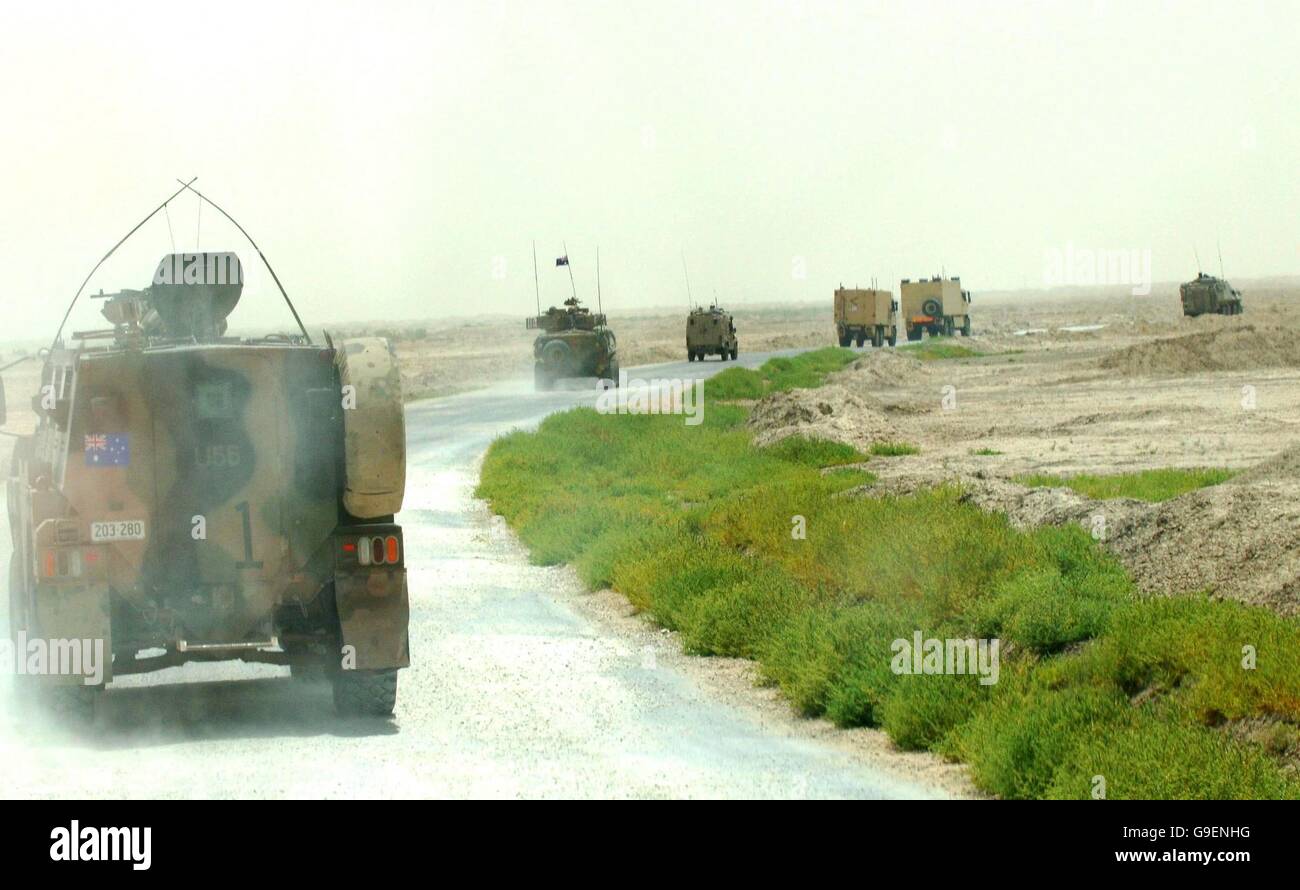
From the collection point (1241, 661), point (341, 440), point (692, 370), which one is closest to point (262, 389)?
point (341, 440)

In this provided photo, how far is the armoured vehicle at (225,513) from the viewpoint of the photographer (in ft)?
32.4

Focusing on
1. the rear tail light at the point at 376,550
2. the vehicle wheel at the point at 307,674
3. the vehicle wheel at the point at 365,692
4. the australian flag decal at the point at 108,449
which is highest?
the australian flag decal at the point at 108,449

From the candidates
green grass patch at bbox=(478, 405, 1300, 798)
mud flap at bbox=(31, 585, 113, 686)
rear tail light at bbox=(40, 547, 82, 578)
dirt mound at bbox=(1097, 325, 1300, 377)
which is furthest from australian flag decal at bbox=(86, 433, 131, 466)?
dirt mound at bbox=(1097, 325, 1300, 377)

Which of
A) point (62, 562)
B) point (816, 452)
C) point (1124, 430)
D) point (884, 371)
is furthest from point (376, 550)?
point (884, 371)

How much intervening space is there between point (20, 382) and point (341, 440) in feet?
239

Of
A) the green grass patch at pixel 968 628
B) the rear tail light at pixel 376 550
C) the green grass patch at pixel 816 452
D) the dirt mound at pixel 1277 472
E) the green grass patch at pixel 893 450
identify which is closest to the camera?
the green grass patch at pixel 968 628

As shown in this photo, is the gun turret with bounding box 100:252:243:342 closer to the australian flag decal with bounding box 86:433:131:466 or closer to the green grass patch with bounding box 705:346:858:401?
the australian flag decal with bounding box 86:433:131:466

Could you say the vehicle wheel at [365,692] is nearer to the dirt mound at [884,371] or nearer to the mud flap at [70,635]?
the mud flap at [70,635]

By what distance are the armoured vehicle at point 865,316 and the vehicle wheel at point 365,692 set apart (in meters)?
77.3

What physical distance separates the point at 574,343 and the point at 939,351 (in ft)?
86.1

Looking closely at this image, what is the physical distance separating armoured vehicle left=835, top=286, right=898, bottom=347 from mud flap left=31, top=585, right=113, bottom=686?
78.2 meters

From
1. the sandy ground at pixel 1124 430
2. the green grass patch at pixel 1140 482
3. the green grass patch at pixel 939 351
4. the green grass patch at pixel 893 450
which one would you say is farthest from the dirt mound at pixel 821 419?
the green grass patch at pixel 939 351

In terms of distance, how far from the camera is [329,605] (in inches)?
408
